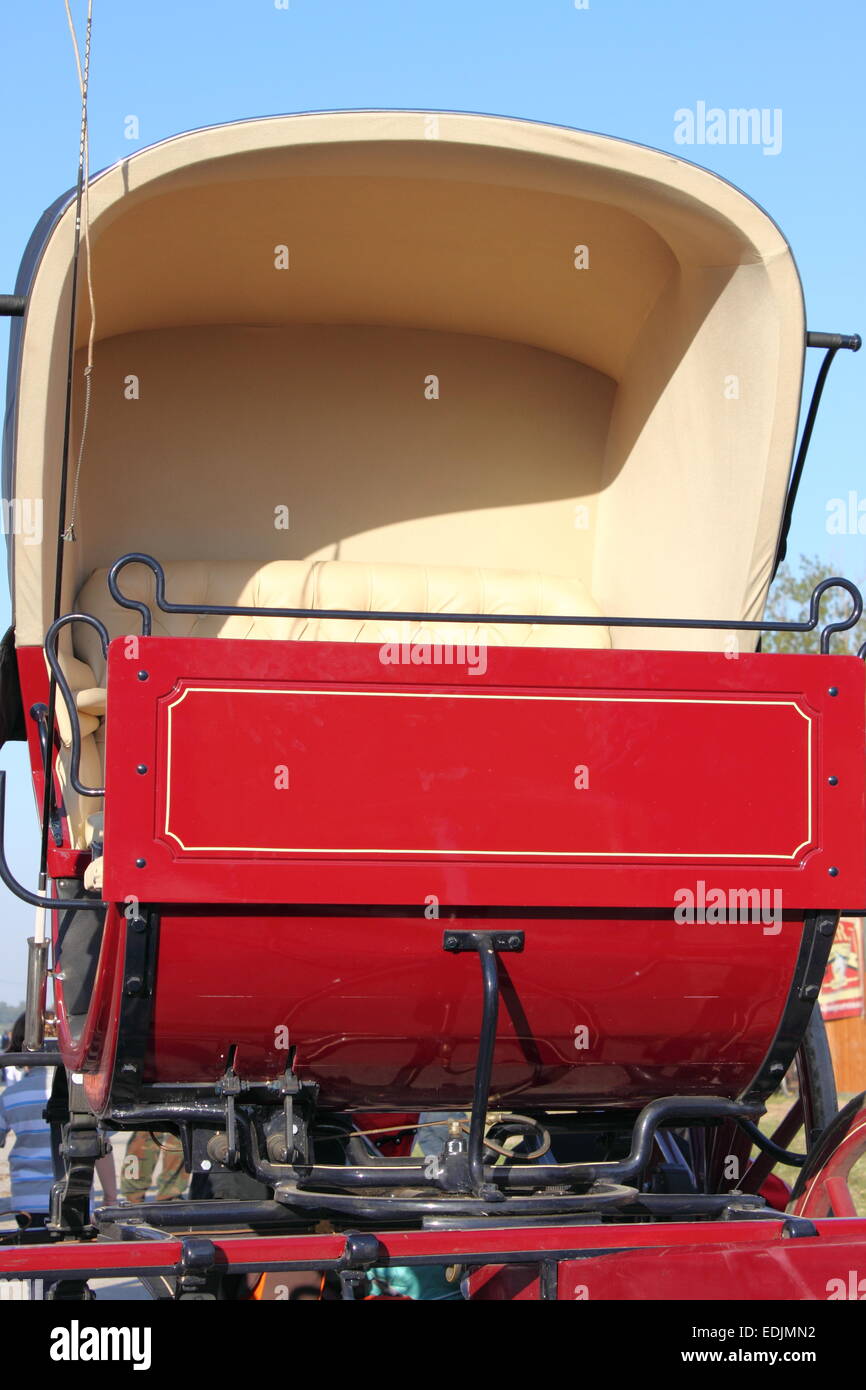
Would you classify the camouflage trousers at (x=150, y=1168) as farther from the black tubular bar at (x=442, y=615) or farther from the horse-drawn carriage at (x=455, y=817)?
the black tubular bar at (x=442, y=615)

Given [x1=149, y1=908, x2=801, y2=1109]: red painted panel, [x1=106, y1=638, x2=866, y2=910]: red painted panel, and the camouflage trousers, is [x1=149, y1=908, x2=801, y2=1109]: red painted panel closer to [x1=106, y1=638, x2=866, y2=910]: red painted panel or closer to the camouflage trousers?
[x1=106, y1=638, x2=866, y2=910]: red painted panel

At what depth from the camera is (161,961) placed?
321 centimetres

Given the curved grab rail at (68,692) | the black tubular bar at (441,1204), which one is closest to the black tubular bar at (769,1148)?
the black tubular bar at (441,1204)

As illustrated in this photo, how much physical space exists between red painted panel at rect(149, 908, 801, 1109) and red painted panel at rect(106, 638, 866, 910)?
109 mm

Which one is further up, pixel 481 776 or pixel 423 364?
pixel 423 364

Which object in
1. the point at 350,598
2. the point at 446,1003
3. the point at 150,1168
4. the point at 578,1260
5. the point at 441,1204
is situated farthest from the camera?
the point at 150,1168

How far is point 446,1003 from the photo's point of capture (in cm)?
338

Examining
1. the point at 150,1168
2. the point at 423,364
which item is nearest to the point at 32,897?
the point at 423,364

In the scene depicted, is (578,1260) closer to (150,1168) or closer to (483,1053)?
(483,1053)

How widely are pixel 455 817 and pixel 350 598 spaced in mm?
1702

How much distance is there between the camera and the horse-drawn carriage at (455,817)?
3195mm

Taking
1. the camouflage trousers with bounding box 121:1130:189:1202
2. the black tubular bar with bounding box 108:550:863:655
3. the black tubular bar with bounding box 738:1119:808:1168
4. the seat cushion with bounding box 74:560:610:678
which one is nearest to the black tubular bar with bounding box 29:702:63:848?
the black tubular bar with bounding box 108:550:863:655

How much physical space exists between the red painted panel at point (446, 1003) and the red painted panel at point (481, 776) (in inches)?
4.3

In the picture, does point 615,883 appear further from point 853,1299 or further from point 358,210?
point 358,210
